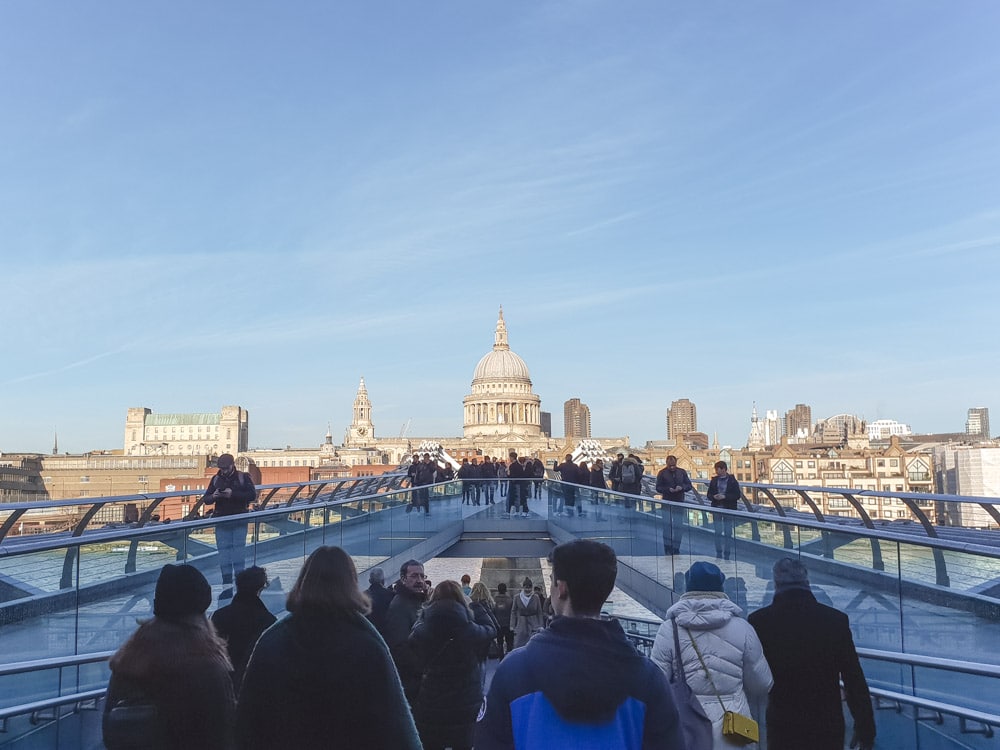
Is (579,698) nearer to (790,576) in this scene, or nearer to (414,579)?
(790,576)

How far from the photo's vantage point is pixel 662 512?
39.4 ft

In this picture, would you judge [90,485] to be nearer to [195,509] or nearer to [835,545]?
[195,509]

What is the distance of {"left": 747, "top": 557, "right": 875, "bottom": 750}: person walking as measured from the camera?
480cm

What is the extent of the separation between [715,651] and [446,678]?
2.21 m

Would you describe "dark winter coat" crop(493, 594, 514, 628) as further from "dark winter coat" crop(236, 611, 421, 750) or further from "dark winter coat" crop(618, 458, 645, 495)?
"dark winter coat" crop(236, 611, 421, 750)

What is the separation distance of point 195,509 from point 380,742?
1110 centimetres

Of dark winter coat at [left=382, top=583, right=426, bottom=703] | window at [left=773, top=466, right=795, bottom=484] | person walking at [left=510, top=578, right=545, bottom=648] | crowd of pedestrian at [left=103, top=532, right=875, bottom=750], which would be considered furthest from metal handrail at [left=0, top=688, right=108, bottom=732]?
window at [left=773, top=466, right=795, bottom=484]

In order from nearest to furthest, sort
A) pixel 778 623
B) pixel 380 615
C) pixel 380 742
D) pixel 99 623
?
pixel 380 742 → pixel 778 623 → pixel 99 623 → pixel 380 615

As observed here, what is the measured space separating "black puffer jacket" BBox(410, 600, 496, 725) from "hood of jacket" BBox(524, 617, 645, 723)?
10.4 ft

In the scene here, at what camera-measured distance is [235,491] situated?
1128 cm

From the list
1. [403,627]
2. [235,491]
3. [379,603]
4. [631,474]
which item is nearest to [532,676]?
[403,627]

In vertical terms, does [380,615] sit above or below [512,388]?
below

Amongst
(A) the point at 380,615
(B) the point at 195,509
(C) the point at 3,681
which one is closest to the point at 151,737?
(C) the point at 3,681

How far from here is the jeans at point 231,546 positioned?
24.4ft
